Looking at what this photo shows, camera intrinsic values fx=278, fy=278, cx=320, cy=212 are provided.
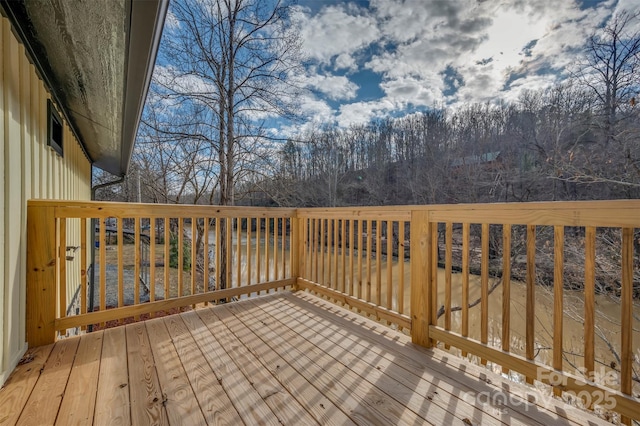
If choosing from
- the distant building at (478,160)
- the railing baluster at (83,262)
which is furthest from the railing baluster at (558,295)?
the distant building at (478,160)

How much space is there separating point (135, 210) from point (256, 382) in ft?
5.67

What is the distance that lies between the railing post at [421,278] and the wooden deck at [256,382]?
13 cm

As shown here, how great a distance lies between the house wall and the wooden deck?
9.9 inches

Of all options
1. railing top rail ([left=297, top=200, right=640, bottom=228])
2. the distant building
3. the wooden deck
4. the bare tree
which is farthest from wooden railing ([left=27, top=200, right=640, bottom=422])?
the distant building

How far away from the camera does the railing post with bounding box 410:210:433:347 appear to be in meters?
2.00

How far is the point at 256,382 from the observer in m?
1.57

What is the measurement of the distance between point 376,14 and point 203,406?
356 inches

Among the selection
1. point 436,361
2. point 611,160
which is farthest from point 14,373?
point 611,160

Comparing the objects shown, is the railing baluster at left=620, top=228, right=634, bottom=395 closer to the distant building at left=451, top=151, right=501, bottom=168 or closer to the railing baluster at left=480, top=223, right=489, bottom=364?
the railing baluster at left=480, top=223, right=489, bottom=364

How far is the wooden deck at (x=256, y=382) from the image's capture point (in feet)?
4.30

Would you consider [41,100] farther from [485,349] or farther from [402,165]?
[402,165]

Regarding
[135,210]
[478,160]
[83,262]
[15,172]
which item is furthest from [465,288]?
[478,160]

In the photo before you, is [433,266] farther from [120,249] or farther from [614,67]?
[614,67]

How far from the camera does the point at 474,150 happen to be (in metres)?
15.4
